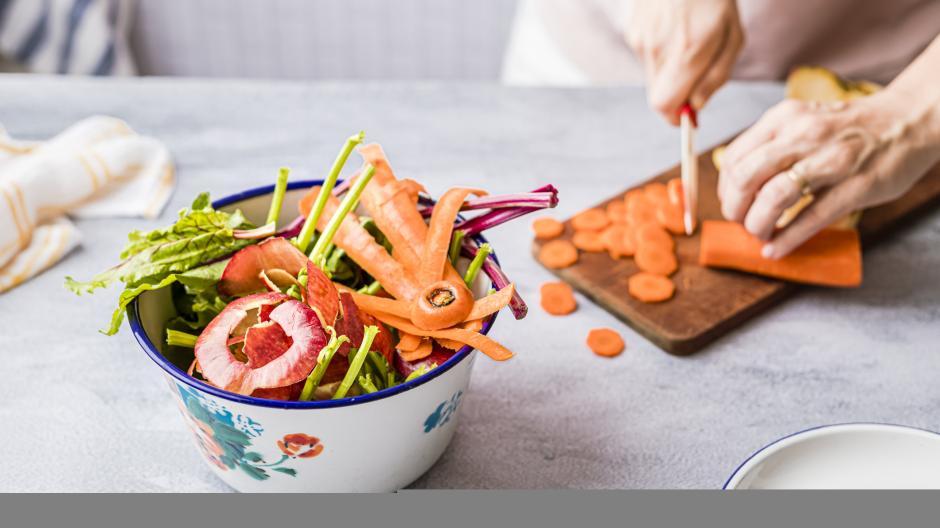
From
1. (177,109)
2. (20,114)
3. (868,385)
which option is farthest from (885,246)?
(20,114)

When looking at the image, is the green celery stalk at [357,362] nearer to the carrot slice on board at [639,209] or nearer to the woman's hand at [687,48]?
the carrot slice on board at [639,209]

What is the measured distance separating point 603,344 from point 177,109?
2.72 ft

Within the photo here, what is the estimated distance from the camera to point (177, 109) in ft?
4.67

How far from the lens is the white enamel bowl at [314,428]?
0.66 m

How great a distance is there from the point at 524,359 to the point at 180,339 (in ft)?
1.34

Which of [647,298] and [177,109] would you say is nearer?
[647,298]

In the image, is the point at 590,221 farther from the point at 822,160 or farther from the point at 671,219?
the point at 822,160

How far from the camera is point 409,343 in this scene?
75 cm

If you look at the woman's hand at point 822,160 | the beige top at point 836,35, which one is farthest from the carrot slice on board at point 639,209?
the beige top at point 836,35

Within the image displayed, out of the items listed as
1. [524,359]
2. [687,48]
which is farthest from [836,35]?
[524,359]

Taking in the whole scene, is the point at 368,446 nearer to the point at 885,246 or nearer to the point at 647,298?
the point at 647,298

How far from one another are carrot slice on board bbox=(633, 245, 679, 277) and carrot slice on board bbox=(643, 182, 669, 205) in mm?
114

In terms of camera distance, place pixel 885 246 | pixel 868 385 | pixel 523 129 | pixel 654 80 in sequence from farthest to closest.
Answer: pixel 523 129
pixel 654 80
pixel 885 246
pixel 868 385

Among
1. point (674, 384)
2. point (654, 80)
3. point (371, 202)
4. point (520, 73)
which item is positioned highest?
point (371, 202)
